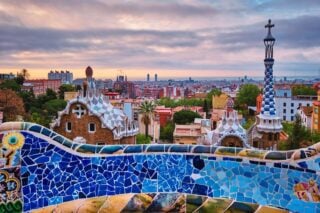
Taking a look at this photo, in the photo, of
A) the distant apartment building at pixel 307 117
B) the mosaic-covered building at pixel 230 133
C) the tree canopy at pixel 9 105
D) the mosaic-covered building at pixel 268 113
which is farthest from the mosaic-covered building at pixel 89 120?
the distant apartment building at pixel 307 117

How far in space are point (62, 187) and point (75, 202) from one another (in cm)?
16

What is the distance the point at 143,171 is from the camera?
284 centimetres

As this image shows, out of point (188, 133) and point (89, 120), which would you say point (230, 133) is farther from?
point (188, 133)

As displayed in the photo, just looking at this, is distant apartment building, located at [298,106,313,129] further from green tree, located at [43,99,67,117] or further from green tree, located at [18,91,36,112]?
green tree, located at [18,91,36,112]

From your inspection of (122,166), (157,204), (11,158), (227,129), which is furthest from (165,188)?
(227,129)

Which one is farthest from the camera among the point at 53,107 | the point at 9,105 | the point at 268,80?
the point at 53,107

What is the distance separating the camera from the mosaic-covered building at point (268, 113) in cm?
1064

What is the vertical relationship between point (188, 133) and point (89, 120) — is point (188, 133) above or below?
below

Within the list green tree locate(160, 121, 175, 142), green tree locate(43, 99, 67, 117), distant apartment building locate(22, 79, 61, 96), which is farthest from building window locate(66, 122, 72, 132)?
distant apartment building locate(22, 79, 61, 96)

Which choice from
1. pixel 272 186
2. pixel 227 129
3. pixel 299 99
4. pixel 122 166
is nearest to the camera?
pixel 272 186

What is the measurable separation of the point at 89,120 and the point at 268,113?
5654mm

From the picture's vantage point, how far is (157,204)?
8.93 ft

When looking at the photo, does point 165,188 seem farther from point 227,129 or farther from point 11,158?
point 227,129

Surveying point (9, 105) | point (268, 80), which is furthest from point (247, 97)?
point (268, 80)
